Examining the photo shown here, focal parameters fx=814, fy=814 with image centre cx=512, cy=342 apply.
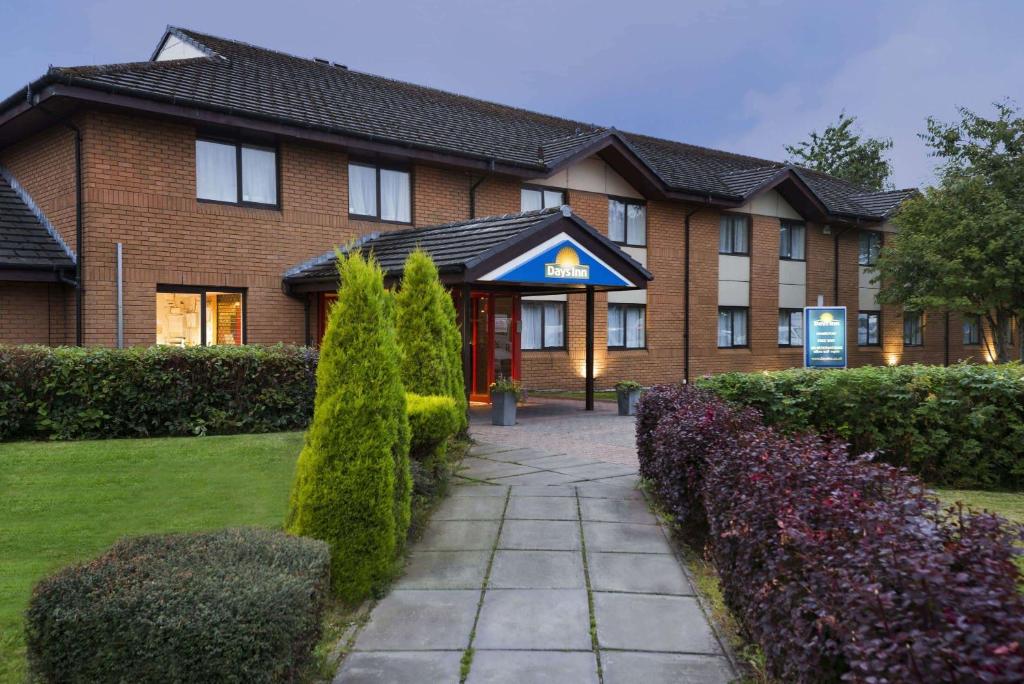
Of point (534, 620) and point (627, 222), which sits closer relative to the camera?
point (534, 620)

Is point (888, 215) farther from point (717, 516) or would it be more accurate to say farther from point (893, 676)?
point (893, 676)

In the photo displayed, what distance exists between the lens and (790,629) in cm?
296

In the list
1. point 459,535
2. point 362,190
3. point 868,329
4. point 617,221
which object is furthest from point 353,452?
point 868,329

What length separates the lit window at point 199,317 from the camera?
14469 millimetres

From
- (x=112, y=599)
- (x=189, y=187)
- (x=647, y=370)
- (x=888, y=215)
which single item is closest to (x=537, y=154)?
(x=647, y=370)

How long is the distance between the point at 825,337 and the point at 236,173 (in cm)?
1417

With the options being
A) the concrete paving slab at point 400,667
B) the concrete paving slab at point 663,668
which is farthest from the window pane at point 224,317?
the concrete paving slab at point 663,668

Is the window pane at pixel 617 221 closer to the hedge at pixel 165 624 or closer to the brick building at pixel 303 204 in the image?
the brick building at pixel 303 204

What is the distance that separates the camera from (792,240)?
27203mm

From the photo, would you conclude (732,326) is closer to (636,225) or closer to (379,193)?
(636,225)

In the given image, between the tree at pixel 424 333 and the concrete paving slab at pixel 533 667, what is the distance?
596cm

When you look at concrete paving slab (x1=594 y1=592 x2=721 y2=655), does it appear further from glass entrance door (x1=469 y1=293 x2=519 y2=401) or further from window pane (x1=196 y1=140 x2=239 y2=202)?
window pane (x1=196 y1=140 x2=239 y2=202)

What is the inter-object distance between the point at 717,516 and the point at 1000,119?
26.9 metres

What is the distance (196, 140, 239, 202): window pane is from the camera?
14.8 m
